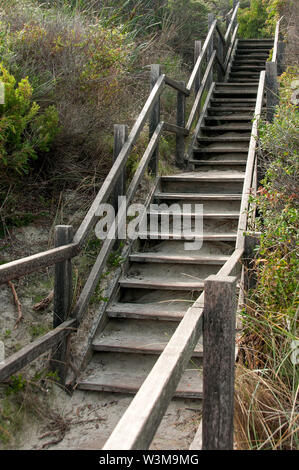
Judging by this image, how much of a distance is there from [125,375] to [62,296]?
735mm

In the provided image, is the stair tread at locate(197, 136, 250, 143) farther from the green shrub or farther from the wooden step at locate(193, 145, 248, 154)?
the green shrub

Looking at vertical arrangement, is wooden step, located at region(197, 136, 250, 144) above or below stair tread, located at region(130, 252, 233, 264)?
above

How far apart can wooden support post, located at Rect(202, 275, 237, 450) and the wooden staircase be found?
0.81m

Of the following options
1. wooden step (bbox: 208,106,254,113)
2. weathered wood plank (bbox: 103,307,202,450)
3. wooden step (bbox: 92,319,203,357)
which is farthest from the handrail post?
weathered wood plank (bbox: 103,307,202,450)

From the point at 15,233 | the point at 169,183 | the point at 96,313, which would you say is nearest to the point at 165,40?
the point at 169,183

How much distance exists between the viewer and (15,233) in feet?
15.2

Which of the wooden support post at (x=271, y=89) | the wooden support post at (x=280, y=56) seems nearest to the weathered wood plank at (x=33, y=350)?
the wooden support post at (x=271, y=89)

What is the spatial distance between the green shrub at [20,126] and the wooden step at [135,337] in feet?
5.03

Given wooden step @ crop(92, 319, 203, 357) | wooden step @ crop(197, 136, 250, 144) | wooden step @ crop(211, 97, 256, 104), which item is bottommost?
wooden step @ crop(92, 319, 203, 357)

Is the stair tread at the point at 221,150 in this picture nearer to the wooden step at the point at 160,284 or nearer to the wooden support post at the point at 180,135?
the wooden support post at the point at 180,135

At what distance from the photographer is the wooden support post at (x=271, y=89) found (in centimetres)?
523

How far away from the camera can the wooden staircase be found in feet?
12.6

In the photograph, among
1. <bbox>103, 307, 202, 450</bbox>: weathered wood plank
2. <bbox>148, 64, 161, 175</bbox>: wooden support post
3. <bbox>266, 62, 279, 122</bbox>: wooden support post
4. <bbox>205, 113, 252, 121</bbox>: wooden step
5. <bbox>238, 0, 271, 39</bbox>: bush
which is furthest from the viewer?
<bbox>238, 0, 271, 39</bbox>: bush

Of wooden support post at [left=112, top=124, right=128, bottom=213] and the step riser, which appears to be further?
the step riser
